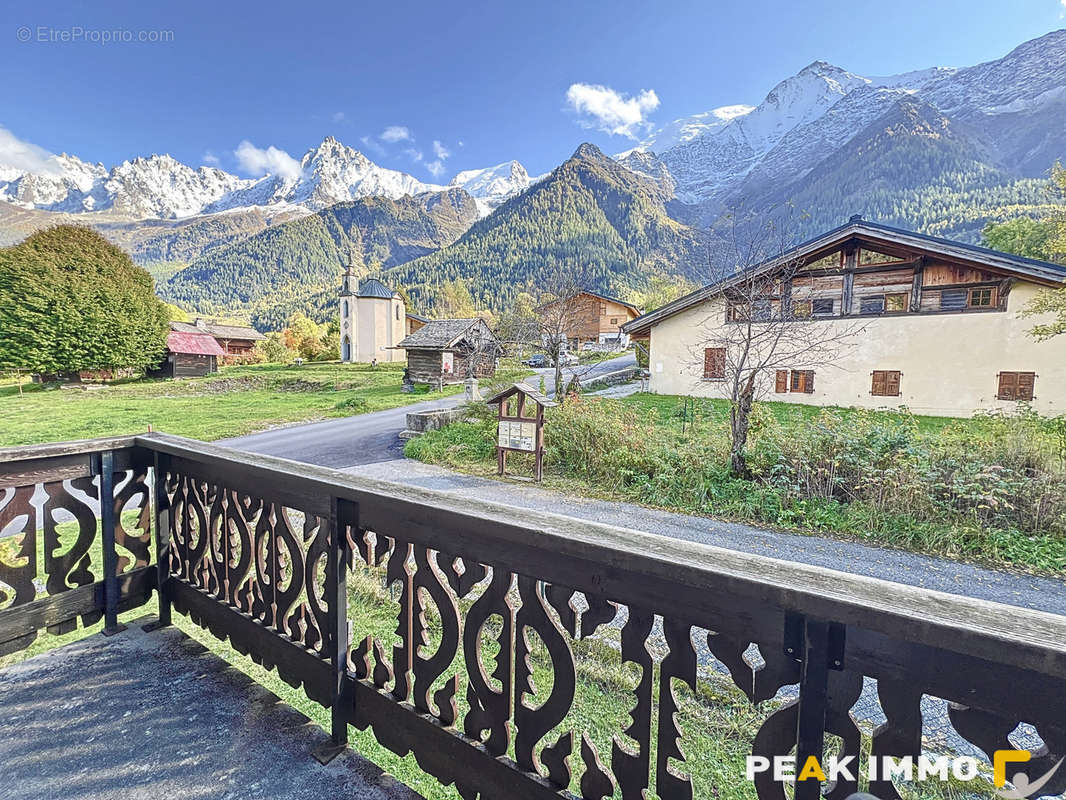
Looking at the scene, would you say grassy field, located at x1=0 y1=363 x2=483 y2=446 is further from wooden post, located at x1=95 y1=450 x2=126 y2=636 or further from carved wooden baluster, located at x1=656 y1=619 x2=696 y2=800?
carved wooden baluster, located at x1=656 y1=619 x2=696 y2=800

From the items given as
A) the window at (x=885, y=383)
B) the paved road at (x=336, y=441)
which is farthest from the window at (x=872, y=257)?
the paved road at (x=336, y=441)

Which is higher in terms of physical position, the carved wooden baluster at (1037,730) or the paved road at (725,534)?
the carved wooden baluster at (1037,730)

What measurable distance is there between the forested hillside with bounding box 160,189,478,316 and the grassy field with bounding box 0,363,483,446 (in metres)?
60.3

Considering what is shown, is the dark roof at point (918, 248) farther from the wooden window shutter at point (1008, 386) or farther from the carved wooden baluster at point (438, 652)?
the carved wooden baluster at point (438, 652)

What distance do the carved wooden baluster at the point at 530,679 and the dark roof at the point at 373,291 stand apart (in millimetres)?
37913

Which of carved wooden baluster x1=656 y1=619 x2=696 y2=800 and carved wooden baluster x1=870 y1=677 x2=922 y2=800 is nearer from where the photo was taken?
carved wooden baluster x1=870 y1=677 x2=922 y2=800

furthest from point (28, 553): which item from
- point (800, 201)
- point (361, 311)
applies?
point (800, 201)

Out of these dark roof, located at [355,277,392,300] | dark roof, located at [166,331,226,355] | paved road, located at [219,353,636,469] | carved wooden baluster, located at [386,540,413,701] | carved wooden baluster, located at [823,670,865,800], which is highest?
dark roof, located at [355,277,392,300]

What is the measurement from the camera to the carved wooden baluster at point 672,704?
36.4 inches

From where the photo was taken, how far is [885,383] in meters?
12.4

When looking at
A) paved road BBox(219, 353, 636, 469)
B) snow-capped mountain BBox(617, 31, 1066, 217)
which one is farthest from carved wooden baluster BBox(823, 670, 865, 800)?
snow-capped mountain BBox(617, 31, 1066, 217)

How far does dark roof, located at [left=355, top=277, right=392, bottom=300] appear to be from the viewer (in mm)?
35812

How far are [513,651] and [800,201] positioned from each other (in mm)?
79257
